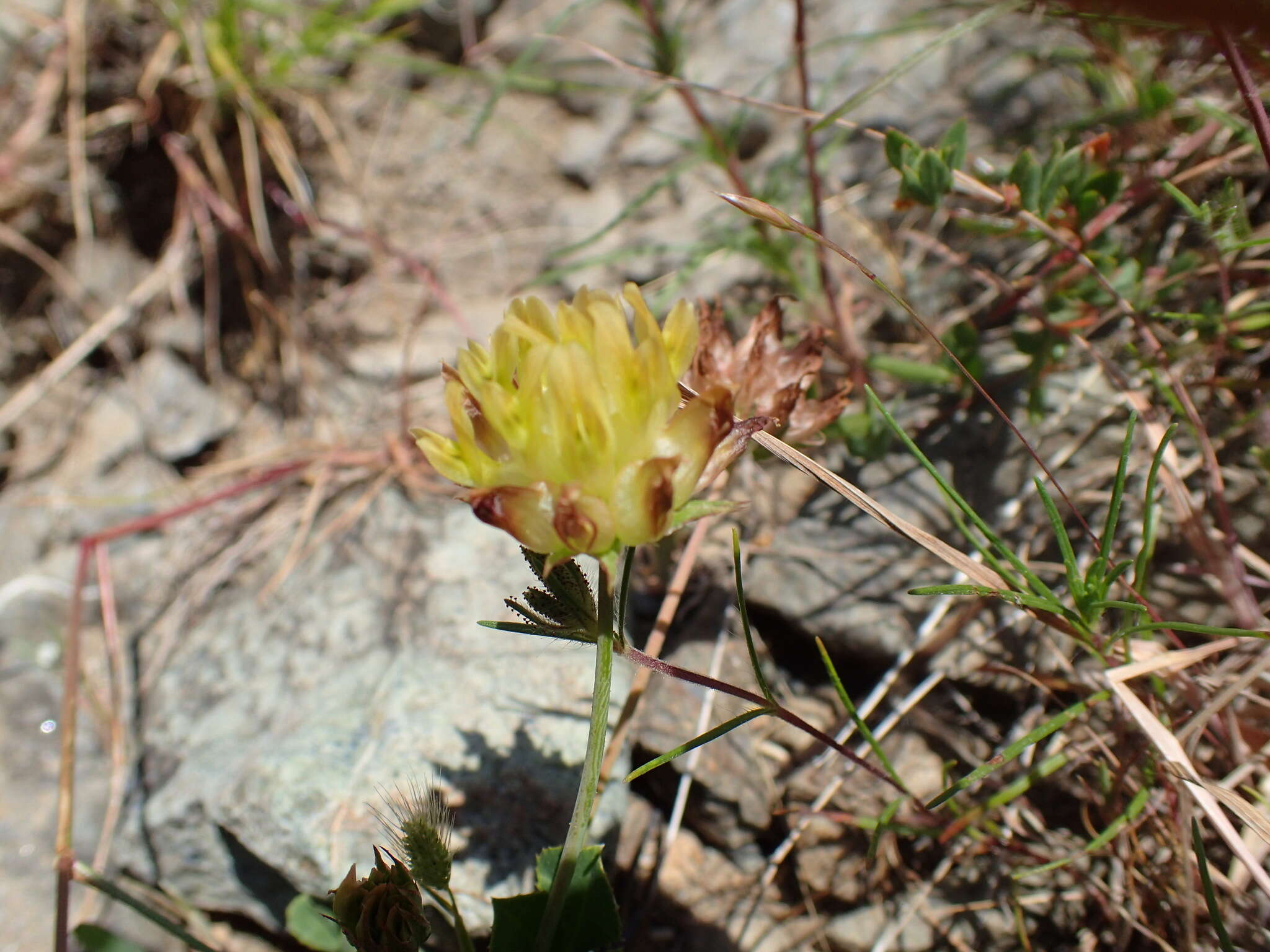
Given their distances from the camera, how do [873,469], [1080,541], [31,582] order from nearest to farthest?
[1080,541]
[873,469]
[31,582]

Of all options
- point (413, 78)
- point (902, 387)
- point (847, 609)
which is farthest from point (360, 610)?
point (413, 78)

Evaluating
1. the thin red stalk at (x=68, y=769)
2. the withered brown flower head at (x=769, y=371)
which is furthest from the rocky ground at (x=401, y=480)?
the withered brown flower head at (x=769, y=371)

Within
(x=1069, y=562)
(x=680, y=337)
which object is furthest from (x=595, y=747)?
(x=1069, y=562)

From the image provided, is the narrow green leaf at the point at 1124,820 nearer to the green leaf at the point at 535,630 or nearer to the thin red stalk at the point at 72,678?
the green leaf at the point at 535,630

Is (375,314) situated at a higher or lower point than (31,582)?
higher

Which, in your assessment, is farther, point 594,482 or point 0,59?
point 0,59

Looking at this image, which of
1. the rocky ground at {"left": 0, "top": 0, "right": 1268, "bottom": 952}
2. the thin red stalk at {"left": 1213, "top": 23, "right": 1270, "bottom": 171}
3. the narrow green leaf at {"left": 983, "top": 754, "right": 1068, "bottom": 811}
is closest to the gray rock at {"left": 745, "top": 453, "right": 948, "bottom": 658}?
the rocky ground at {"left": 0, "top": 0, "right": 1268, "bottom": 952}

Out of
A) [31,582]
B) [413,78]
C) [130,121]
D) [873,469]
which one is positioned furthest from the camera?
[413,78]

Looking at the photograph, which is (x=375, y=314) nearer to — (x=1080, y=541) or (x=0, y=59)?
(x=0, y=59)
